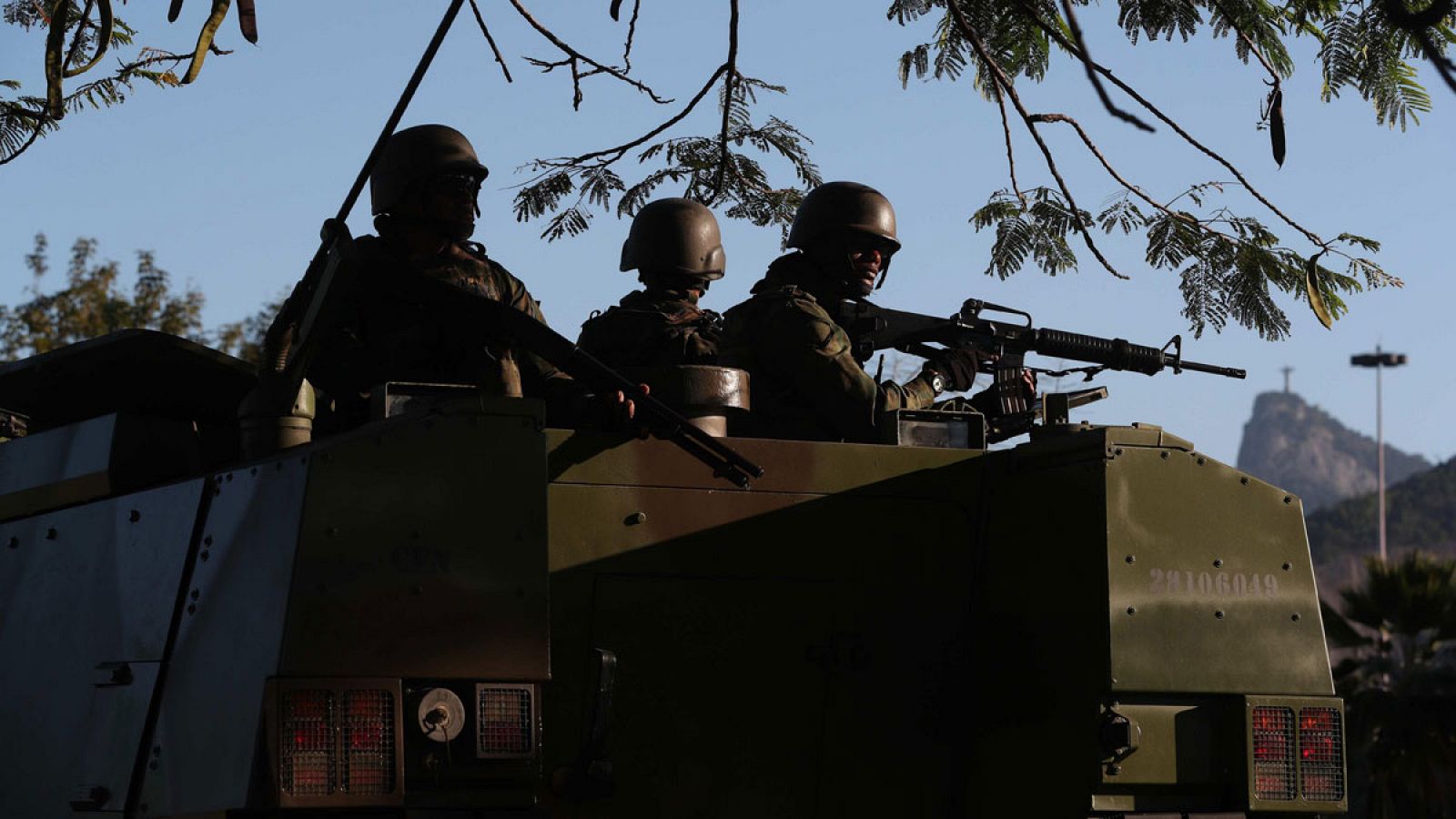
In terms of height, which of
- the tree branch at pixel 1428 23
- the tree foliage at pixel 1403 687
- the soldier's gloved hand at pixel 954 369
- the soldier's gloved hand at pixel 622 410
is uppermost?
the soldier's gloved hand at pixel 954 369

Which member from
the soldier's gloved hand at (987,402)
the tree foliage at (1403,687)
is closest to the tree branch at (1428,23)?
the soldier's gloved hand at (987,402)

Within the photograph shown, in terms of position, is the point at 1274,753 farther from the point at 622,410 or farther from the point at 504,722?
the point at 504,722

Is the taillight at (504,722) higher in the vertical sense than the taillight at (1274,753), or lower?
higher

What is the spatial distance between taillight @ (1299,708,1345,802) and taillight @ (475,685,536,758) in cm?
202

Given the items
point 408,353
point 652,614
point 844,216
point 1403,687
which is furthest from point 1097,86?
point 1403,687

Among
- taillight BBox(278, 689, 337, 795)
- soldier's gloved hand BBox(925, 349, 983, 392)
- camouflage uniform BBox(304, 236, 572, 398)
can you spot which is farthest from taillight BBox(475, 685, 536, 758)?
soldier's gloved hand BBox(925, 349, 983, 392)

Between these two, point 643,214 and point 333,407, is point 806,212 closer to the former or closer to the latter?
point 643,214

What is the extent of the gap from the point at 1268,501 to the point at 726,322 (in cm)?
219

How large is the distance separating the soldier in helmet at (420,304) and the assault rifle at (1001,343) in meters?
1.24

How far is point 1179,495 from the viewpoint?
212 inches

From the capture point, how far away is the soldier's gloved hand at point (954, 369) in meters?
8.30

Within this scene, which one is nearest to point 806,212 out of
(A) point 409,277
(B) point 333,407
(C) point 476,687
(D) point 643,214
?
(D) point 643,214

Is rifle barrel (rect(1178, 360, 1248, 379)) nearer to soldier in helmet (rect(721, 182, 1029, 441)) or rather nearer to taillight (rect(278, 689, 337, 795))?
soldier in helmet (rect(721, 182, 1029, 441))

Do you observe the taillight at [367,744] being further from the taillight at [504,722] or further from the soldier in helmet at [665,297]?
the soldier in helmet at [665,297]
